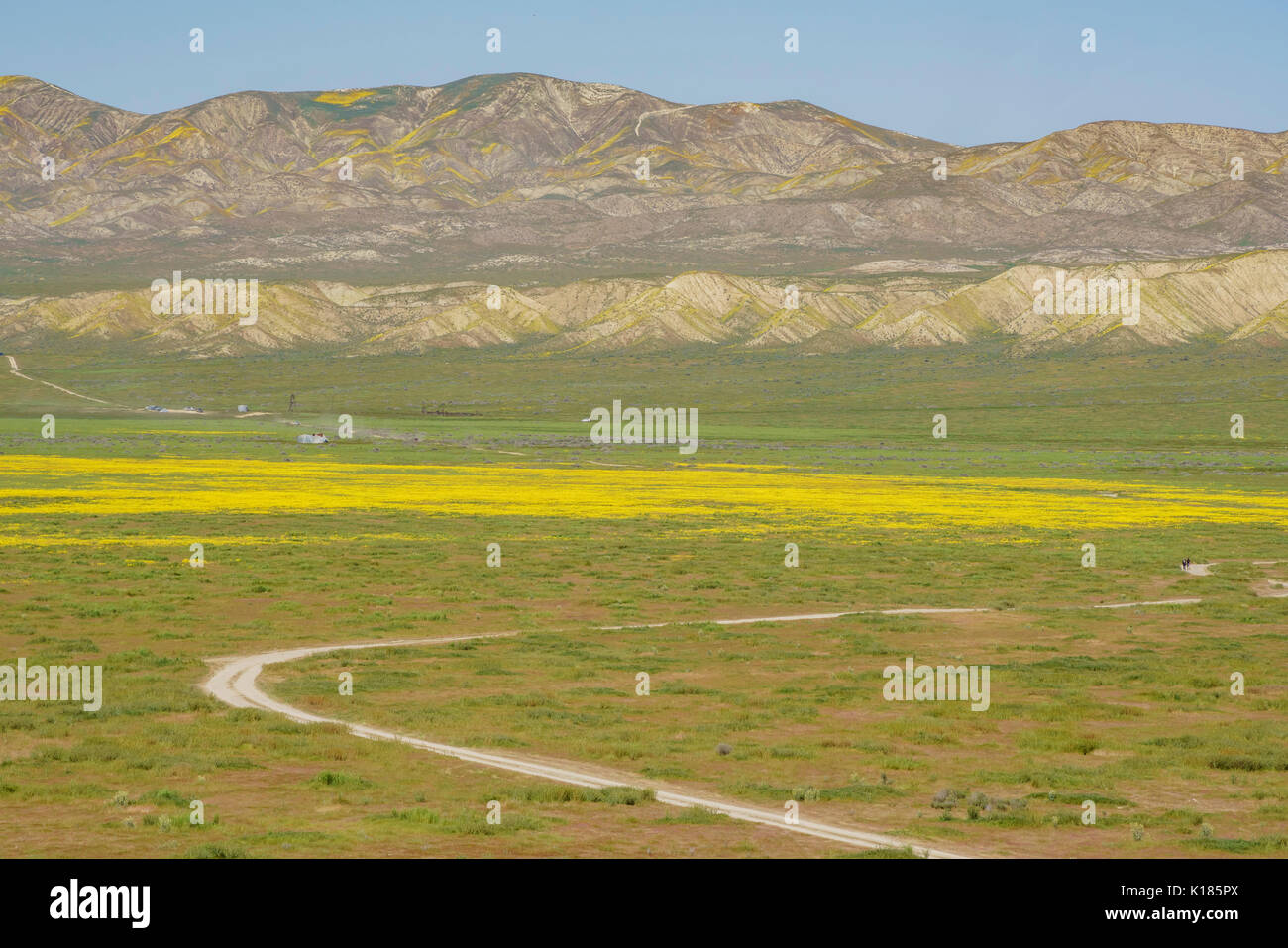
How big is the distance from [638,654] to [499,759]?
1191 cm

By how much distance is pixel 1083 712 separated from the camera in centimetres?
3039

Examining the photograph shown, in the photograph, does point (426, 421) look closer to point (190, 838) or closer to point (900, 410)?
point (900, 410)

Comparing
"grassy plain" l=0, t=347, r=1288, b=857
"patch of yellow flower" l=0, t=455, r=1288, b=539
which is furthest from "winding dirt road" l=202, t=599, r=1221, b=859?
"patch of yellow flower" l=0, t=455, r=1288, b=539

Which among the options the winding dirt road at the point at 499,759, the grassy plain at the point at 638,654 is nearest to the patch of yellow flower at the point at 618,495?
the grassy plain at the point at 638,654

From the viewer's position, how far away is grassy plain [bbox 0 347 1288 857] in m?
21.6

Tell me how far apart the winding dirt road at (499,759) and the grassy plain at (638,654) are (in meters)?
0.48

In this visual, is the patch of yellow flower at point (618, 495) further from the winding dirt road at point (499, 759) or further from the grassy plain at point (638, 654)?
the winding dirt road at point (499, 759)

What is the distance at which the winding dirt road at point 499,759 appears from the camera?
2070 centimetres

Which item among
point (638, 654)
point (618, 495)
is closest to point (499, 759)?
point (638, 654)

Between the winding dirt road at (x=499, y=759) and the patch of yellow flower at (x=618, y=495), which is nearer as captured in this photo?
the winding dirt road at (x=499, y=759)

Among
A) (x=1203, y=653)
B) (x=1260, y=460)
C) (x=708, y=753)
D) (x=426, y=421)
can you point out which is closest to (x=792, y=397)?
(x=426, y=421)

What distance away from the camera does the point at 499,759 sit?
2534 centimetres

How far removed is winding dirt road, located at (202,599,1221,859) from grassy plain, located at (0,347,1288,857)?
1.59 ft

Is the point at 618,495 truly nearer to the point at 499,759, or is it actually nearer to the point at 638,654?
the point at 638,654
